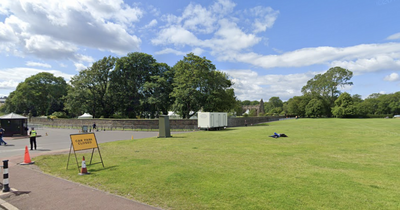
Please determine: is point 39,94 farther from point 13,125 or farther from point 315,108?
point 315,108

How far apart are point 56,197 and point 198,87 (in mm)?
36250

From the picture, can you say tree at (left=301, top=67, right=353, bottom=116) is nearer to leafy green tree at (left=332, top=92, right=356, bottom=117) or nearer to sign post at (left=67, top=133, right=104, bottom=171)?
leafy green tree at (left=332, top=92, right=356, bottom=117)

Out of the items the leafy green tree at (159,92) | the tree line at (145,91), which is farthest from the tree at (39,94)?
the leafy green tree at (159,92)

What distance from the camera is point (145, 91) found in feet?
163

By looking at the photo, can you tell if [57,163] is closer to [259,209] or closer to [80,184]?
[80,184]

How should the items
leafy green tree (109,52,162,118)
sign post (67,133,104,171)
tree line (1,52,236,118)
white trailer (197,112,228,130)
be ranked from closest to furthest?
sign post (67,133,104,171) < white trailer (197,112,228,130) < tree line (1,52,236,118) < leafy green tree (109,52,162,118)

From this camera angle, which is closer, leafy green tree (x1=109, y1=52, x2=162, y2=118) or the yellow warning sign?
the yellow warning sign

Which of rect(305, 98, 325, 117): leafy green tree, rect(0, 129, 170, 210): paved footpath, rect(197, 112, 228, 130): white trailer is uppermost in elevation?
rect(305, 98, 325, 117): leafy green tree

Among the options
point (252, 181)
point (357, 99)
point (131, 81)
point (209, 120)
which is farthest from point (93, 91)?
point (357, 99)

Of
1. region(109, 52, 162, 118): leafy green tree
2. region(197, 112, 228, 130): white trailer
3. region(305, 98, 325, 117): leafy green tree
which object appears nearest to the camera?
region(197, 112, 228, 130): white trailer

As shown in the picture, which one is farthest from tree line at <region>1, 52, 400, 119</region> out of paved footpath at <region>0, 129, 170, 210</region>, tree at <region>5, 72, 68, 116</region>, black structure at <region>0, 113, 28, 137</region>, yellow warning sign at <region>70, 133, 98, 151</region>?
paved footpath at <region>0, 129, 170, 210</region>

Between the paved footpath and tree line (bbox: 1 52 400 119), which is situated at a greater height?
tree line (bbox: 1 52 400 119)

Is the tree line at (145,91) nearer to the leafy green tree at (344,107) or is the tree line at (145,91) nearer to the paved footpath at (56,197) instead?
the leafy green tree at (344,107)

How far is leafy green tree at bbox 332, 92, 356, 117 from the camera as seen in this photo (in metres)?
75.4
